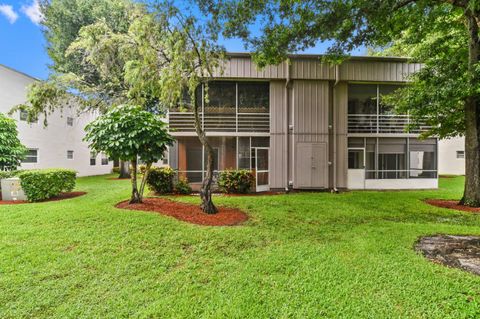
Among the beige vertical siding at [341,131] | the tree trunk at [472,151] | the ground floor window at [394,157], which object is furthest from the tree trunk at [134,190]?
the tree trunk at [472,151]

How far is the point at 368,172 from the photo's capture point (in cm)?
1126

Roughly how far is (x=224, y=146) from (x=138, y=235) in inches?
251

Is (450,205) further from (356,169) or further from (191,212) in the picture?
(191,212)

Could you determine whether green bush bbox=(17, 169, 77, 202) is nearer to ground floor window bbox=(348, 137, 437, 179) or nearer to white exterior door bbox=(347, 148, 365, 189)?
white exterior door bbox=(347, 148, 365, 189)

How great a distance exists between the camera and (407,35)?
899 centimetres

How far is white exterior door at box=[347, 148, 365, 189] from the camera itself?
11086 mm

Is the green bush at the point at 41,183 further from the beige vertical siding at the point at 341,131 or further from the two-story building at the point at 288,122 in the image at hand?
the beige vertical siding at the point at 341,131

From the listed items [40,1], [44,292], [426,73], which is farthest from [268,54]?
[40,1]

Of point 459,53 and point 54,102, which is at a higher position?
point 459,53

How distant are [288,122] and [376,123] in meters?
4.43

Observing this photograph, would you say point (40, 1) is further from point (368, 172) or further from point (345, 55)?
point (368, 172)

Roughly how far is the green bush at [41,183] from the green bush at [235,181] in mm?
5857

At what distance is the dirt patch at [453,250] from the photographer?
3697mm

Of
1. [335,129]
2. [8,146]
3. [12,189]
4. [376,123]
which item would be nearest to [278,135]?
[335,129]
